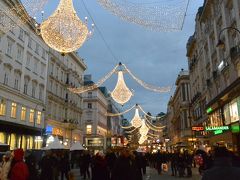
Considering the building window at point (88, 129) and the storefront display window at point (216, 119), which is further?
the building window at point (88, 129)

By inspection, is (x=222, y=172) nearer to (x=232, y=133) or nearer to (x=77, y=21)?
(x=77, y=21)

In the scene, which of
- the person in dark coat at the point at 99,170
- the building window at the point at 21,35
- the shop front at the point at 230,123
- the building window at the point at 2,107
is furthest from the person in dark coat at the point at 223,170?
the building window at the point at 21,35

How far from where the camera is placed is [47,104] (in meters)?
47.0

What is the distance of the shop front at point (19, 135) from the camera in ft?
108

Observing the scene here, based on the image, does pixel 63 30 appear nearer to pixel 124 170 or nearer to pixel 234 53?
pixel 124 170

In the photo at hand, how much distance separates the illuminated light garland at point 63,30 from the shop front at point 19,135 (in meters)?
21.2

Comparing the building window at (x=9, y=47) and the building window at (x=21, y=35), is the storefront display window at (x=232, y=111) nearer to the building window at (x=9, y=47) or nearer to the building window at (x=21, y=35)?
the building window at (x=9, y=47)

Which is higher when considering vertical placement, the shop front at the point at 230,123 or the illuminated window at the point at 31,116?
the illuminated window at the point at 31,116

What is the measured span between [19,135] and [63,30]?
26.5 m

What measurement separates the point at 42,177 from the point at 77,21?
285 inches

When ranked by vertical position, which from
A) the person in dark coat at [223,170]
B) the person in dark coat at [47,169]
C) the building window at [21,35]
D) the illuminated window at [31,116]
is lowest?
the person in dark coat at [47,169]

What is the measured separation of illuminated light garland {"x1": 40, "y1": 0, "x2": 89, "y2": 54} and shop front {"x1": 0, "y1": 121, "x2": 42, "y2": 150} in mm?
21249

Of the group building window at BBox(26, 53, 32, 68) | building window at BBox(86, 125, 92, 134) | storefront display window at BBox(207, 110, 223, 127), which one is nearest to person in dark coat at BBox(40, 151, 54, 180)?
storefront display window at BBox(207, 110, 223, 127)

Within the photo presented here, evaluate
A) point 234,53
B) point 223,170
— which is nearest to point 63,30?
point 223,170
